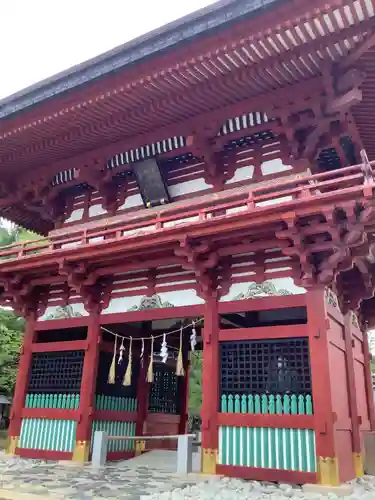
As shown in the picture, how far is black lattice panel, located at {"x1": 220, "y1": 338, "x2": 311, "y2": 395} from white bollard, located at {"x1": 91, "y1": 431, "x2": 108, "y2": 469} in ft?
9.01

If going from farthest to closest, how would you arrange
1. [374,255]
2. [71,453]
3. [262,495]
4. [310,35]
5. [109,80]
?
[71,453], [374,255], [109,80], [310,35], [262,495]

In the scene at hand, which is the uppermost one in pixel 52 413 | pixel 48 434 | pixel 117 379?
pixel 117 379

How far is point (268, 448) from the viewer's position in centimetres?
733

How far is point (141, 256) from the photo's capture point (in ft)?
29.3

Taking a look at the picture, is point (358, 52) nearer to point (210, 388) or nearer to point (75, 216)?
point (210, 388)

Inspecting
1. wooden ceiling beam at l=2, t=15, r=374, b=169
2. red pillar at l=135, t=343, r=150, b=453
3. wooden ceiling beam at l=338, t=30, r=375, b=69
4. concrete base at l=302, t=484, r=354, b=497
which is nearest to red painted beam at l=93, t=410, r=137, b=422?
red pillar at l=135, t=343, r=150, b=453

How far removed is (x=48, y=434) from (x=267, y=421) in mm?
5065

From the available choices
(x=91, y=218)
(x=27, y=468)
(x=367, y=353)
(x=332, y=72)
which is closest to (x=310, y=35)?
(x=332, y=72)

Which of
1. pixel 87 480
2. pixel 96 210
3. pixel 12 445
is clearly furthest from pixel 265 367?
pixel 12 445

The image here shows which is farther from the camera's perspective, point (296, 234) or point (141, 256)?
point (141, 256)

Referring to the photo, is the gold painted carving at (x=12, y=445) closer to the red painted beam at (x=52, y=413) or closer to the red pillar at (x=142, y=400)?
the red painted beam at (x=52, y=413)

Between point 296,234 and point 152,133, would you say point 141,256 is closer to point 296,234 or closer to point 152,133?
point 152,133

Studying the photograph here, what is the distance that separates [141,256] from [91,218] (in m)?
2.65

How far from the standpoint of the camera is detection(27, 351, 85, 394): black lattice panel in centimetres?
993
